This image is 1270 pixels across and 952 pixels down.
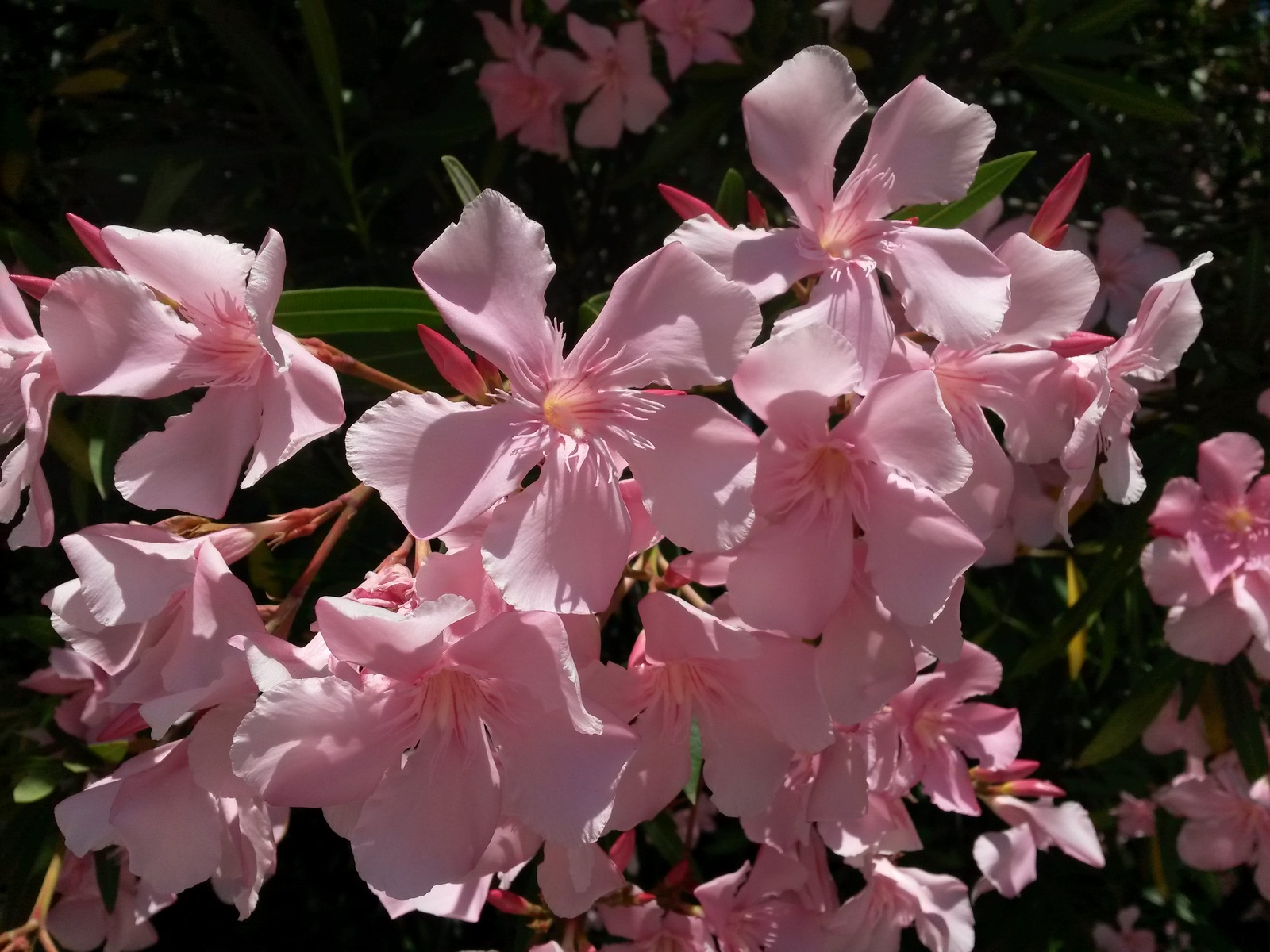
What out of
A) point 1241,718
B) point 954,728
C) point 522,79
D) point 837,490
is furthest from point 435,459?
point 1241,718

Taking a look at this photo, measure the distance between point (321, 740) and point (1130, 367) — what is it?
0.76m

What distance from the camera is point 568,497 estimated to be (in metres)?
0.68

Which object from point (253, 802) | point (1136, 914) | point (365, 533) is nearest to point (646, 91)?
point (365, 533)

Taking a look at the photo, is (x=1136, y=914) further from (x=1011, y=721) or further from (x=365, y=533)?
(x=365, y=533)

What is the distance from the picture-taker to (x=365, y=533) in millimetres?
1497

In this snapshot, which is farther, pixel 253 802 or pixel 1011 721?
pixel 1011 721

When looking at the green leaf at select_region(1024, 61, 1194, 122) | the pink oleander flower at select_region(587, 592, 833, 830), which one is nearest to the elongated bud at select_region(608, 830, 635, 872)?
the pink oleander flower at select_region(587, 592, 833, 830)

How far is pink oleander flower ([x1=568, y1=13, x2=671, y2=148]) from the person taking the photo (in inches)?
64.9

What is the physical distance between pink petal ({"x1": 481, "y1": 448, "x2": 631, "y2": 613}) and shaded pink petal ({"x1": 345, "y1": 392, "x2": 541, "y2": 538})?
0.02 meters

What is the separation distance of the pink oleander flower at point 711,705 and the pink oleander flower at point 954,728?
338 mm

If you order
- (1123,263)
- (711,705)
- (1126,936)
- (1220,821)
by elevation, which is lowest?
(1126,936)

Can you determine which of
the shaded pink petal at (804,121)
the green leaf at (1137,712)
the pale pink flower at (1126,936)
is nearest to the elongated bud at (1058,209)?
the shaded pink petal at (804,121)

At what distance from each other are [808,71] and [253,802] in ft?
2.51

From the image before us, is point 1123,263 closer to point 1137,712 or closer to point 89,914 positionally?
point 1137,712
